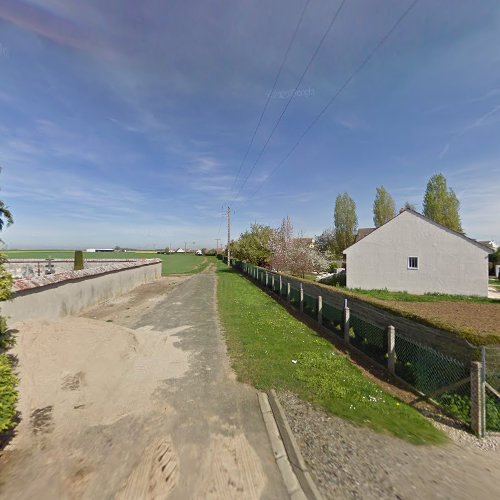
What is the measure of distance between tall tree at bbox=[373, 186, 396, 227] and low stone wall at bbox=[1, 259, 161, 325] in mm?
47131

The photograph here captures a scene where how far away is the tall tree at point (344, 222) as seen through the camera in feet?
166

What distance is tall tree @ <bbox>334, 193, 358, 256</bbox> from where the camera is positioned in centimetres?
5062

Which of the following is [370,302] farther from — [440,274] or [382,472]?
[440,274]

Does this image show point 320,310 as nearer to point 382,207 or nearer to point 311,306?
point 311,306

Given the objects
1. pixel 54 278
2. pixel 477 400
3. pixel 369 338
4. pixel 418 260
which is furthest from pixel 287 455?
pixel 418 260

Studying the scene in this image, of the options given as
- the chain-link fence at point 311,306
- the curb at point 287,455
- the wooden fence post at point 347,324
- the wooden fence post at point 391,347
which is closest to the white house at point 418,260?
the chain-link fence at point 311,306

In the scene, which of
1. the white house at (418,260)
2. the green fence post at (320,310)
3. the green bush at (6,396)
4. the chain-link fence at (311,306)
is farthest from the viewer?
the white house at (418,260)

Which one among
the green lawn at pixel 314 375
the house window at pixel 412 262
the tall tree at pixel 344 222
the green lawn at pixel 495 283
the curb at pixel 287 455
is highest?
the tall tree at pixel 344 222

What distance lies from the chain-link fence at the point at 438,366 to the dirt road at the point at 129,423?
11.7 ft

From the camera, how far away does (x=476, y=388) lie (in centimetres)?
409

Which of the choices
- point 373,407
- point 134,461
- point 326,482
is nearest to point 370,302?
point 373,407

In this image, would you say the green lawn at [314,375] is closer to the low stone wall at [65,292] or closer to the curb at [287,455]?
the curb at [287,455]

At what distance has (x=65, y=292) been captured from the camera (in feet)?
35.6

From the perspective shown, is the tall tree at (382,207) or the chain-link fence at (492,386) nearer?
the chain-link fence at (492,386)
